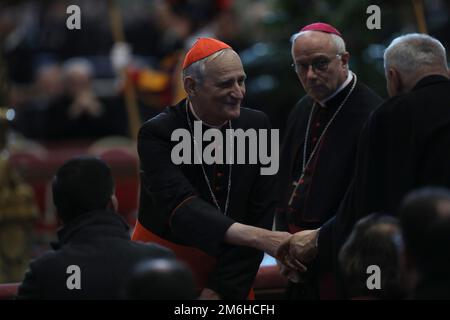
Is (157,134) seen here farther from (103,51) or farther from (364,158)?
(103,51)

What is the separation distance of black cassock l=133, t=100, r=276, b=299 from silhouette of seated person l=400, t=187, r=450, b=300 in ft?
4.59

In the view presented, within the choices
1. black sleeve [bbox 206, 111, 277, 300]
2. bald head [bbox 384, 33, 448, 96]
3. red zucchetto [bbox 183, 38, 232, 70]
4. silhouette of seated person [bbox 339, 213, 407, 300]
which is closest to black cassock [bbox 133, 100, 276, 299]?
black sleeve [bbox 206, 111, 277, 300]

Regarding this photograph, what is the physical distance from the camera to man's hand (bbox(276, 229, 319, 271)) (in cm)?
534

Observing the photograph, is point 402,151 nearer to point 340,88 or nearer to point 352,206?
point 352,206

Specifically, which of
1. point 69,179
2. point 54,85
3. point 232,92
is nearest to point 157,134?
point 232,92

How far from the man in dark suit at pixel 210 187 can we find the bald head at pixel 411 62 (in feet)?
2.04

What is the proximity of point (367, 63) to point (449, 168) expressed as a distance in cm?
529

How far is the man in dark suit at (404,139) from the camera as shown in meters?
5.00

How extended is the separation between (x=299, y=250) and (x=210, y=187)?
0.47m

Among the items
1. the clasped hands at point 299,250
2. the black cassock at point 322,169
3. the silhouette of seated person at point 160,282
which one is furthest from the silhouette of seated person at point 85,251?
the black cassock at point 322,169

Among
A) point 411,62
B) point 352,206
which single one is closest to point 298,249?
point 352,206

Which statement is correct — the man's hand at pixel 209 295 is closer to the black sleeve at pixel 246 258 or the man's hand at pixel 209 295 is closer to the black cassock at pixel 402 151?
the black sleeve at pixel 246 258

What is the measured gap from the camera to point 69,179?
4.69m
